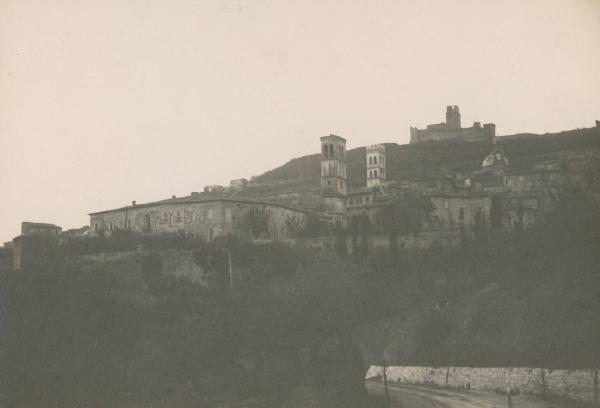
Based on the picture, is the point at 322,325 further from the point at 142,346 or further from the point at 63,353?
the point at 63,353

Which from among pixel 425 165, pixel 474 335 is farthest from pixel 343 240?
pixel 425 165

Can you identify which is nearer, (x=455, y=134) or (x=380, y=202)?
(x=380, y=202)

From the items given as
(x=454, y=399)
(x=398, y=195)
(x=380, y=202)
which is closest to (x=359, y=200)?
(x=380, y=202)

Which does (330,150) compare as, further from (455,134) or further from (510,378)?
(510,378)

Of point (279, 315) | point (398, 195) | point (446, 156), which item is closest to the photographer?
point (279, 315)

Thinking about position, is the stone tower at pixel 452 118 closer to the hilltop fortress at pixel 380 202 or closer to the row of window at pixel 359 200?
the hilltop fortress at pixel 380 202

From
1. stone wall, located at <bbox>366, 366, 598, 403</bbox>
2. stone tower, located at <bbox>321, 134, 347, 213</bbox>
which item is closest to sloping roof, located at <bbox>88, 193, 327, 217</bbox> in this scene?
stone tower, located at <bbox>321, 134, 347, 213</bbox>
